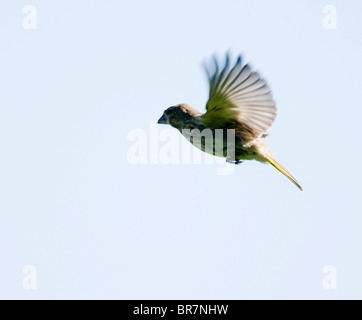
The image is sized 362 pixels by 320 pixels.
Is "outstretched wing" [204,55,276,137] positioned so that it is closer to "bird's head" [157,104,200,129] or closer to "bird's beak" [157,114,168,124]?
"bird's head" [157,104,200,129]

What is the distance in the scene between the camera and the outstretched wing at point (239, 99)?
18.2 ft

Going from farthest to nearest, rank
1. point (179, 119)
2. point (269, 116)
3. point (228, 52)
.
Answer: point (179, 119) < point (269, 116) < point (228, 52)

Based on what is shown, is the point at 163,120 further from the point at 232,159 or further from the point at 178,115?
the point at 232,159

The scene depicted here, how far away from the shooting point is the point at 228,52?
213 inches

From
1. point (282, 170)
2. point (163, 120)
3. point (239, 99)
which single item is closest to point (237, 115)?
point (239, 99)

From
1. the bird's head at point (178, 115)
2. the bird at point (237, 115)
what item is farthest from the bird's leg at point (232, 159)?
the bird's head at point (178, 115)

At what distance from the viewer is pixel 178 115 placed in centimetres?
656

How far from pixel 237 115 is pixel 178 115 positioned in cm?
74

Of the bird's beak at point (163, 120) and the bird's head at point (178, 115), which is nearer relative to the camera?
the bird's head at point (178, 115)

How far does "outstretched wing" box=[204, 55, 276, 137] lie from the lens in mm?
5547

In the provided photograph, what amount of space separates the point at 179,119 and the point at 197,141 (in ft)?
1.63

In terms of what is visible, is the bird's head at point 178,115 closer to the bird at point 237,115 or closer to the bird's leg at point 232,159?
the bird at point 237,115
